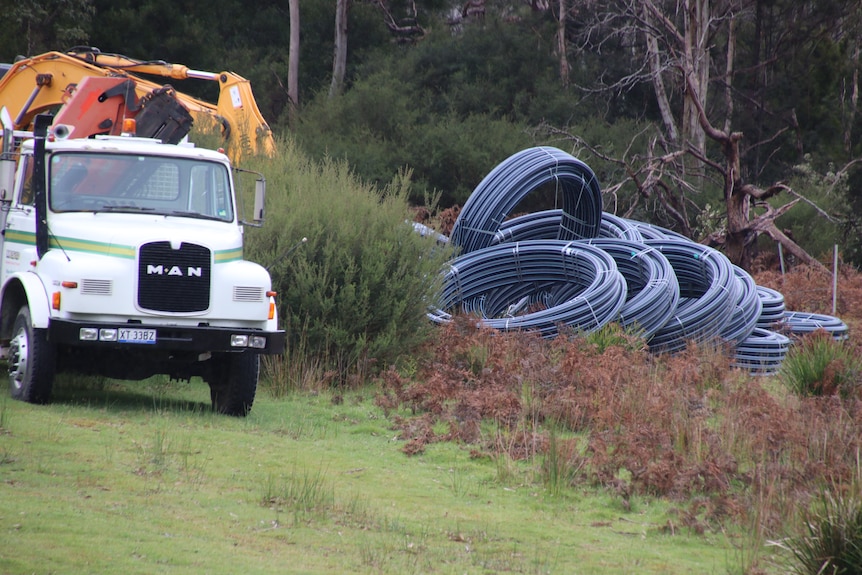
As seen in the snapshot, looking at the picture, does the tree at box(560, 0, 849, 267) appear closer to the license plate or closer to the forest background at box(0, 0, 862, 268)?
the forest background at box(0, 0, 862, 268)

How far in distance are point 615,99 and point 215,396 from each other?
32999 millimetres

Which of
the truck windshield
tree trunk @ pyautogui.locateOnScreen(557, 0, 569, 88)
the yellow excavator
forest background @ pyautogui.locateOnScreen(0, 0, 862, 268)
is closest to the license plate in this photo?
the truck windshield

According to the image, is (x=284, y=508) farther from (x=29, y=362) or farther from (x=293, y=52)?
(x=293, y=52)

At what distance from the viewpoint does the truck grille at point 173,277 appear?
9.61 m

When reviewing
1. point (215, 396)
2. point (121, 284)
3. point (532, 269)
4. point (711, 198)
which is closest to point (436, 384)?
point (215, 396)

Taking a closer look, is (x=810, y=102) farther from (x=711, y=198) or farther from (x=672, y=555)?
(x=672, y=555)

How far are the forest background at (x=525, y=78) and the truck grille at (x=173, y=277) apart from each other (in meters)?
21.6

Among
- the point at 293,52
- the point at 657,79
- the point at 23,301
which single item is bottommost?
the point at 23,301

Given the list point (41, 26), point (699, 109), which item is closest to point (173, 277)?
point (699, 109)

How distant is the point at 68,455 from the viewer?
8086 mm

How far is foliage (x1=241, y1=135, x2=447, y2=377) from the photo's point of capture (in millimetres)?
12414

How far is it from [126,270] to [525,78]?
3316cm

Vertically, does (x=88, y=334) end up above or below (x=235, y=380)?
above

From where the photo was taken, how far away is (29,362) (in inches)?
379
